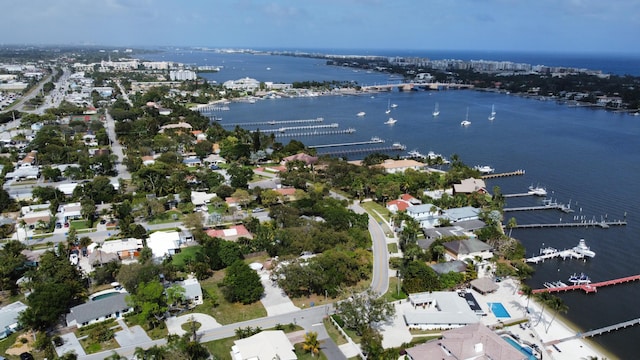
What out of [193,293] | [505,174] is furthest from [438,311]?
[505,174]

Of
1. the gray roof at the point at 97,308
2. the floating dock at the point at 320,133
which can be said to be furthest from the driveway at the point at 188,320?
the floating dock at the point at 320,133

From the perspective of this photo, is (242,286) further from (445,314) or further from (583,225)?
(583,225)

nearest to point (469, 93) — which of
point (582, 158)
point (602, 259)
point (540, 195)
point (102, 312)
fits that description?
point (582, 158)

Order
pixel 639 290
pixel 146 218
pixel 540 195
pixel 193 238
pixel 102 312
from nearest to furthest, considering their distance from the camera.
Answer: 1. pixel 102 312
2. pixel 639 290
3. pixel 193 238
4. pixel 146 218
5. pixel 540 195

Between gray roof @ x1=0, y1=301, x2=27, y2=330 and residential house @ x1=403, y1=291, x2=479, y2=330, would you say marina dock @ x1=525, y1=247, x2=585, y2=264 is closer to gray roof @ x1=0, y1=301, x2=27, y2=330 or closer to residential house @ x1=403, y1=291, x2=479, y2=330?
residential house @ x1=403, y1=291, x2=479, y2=330

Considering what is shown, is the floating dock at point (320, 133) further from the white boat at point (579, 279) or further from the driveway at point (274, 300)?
the white boat at point (579, 279)

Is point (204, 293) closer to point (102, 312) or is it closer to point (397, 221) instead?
point (102, 312)

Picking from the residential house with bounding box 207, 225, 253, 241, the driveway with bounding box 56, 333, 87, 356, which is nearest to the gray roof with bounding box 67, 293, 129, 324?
the driveway with bounding box 56, 333, 87, 356
